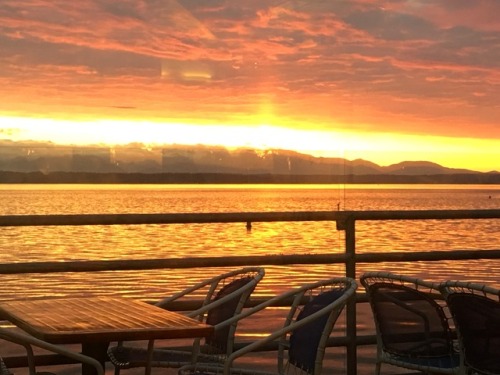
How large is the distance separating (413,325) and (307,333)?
684 millimetres

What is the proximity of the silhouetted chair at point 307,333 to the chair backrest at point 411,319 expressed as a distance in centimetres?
40

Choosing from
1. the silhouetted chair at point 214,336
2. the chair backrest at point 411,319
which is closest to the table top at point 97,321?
the silhouetted chair at point 214,336

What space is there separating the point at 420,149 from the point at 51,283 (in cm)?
1464

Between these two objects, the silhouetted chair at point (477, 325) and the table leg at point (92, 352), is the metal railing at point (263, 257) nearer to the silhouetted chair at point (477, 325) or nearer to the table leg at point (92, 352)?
the table leg at point (92, 352)

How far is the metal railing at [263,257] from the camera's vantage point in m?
4.67

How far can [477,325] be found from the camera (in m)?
3.97

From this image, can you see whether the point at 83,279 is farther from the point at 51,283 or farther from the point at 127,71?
the point at 127,71

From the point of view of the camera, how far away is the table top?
3.39m

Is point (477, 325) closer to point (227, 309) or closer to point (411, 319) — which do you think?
point (411, 319)

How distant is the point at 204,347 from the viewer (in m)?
4.58

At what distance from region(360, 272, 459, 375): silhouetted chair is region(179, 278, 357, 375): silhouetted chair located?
395 millimetres

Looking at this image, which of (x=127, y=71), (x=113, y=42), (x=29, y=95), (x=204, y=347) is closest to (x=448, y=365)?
(x=204, y=347)

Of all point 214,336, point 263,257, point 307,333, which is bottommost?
point 214,336

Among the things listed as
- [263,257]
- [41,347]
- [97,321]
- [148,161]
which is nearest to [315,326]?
[97,321]
